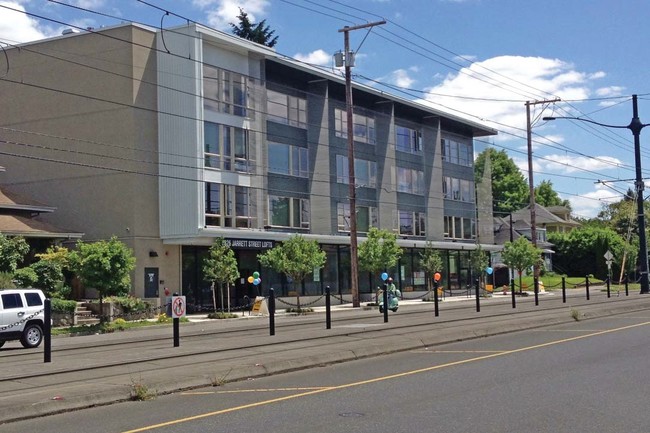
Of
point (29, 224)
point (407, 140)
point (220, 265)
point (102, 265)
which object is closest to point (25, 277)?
point (102, 265)

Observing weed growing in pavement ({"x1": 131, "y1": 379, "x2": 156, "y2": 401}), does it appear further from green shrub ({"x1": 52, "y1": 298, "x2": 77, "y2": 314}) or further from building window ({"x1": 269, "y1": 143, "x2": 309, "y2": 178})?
building window ({"x1": 269, "y1": 143, "x2": 309, "y2": 178})

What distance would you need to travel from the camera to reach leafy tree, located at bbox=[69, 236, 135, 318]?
30.1 metres

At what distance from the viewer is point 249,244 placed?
136 feet

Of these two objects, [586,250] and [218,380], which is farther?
[586,250]

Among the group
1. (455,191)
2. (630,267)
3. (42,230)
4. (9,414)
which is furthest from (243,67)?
(630,267)

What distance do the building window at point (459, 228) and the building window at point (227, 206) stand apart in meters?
24.1

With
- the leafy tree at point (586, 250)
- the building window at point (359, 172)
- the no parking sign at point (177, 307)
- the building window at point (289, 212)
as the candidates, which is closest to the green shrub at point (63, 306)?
the building window at point (289, 212)

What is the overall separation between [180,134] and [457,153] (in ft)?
102

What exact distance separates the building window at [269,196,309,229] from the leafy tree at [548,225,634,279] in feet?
154

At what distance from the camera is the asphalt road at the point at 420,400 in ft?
28.2

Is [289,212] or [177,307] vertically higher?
[289,212]

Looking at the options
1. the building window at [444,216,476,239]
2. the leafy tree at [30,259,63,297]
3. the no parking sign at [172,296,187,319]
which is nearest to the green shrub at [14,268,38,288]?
the leafy tree at [30,259,63,297]

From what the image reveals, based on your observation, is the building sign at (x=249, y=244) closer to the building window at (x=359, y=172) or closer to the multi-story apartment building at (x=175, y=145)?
the multi-story apartment building at (x=175, y=145)

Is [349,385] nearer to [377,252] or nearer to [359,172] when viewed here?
[377,252]
